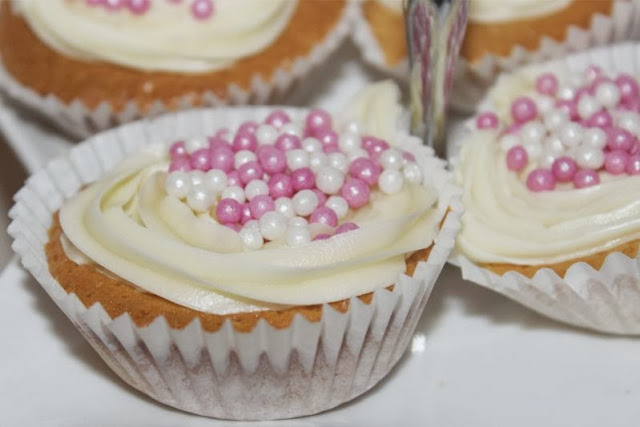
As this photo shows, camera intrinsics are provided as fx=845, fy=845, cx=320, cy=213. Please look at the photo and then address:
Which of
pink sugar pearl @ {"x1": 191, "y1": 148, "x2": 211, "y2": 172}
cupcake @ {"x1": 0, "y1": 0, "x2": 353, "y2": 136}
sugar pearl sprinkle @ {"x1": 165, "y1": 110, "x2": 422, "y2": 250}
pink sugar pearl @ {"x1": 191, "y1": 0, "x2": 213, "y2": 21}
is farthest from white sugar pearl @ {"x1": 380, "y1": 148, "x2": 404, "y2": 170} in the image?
pink sugar pearl @ {"x1": 191, "y1": 0, "x2": 213, "y2": 21}

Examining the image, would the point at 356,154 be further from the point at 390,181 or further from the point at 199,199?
the point at 199,199

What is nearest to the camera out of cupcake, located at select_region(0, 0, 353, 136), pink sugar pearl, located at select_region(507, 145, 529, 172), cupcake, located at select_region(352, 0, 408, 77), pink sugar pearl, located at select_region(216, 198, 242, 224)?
pink sugar pearl, located at select_region(216, 198, 242, 224)

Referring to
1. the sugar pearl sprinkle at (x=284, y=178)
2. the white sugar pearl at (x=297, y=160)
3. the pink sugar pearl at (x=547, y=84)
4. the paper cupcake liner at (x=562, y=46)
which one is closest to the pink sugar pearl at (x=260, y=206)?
the sugar pearl sprinkle at (x=284, y=178)

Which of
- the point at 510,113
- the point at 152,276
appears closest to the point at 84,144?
the point at 152,276

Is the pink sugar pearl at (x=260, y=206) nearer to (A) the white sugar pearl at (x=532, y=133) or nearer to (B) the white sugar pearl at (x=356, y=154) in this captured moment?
(B) the white sugar pearl at (x=356, y=154)

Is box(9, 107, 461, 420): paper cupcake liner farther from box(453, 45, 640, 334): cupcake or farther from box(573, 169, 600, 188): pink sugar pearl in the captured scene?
box(573, 169, 600, 188): pink sugar pearl
